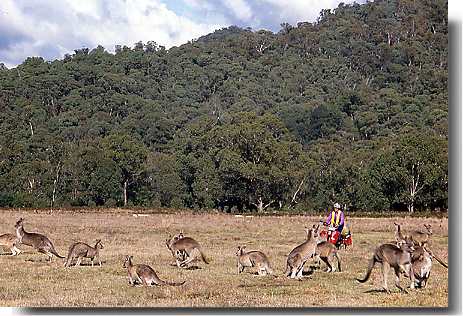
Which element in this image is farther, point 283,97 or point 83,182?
point 283,97

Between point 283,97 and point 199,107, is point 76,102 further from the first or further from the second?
point 283,97

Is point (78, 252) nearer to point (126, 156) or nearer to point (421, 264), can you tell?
point (421, 264)

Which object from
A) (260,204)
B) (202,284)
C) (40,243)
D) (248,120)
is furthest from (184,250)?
(248,120)

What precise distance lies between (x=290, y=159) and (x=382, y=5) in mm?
66676

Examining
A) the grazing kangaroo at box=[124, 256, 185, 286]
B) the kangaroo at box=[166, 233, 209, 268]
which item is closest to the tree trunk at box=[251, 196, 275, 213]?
the kangaroo at box=[166, 233, 209, 268]

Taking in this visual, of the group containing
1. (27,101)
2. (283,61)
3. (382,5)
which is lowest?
(27,101)

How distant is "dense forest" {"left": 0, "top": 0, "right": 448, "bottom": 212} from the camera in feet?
215

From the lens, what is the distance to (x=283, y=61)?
131 m

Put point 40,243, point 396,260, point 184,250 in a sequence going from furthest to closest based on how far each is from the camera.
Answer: point 40,243 < point 184,250 < point 396,260

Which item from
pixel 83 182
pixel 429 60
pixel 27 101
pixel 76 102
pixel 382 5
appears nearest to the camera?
pixel 83 182

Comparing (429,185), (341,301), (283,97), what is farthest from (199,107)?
(341,301)

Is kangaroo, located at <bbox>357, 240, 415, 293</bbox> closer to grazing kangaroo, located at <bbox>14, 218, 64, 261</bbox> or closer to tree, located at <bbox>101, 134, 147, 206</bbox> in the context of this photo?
grazing kangaroo, located at <bbox>14, 218, 64, 261</bbox>

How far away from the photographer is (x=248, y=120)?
72688 mm

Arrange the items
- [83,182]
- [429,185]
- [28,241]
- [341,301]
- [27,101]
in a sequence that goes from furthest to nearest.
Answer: [27,101]
[83,182]
[429,185]
[28,241]
[341,301]
